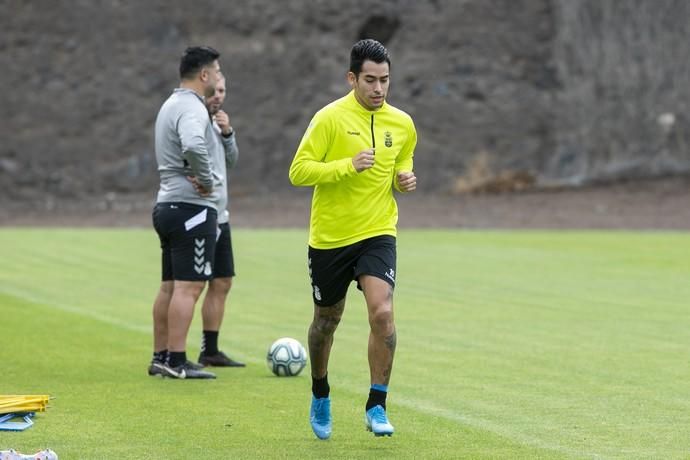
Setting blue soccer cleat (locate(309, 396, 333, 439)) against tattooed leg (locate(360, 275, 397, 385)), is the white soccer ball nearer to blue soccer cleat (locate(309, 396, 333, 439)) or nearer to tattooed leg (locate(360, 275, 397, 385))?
blue soccer cleat (locate(309, 396, 333, 439))

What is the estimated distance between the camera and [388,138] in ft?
27.3

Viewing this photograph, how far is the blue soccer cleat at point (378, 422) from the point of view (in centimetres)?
775

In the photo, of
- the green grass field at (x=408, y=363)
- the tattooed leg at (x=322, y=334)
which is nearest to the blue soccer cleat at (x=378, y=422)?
the green grass field at (x=408, y=363)

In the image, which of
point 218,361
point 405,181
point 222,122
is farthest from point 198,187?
point 405,181

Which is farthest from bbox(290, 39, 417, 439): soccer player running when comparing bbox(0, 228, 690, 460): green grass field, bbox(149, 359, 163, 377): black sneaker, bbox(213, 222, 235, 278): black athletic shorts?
bbox(213, 222, 235, 278): black athletic shorts

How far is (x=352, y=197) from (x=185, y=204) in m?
2.65

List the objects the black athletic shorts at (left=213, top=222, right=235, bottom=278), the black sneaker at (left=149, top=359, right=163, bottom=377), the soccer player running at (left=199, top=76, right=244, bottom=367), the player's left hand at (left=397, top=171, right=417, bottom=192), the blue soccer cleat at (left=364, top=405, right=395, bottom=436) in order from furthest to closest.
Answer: the black athletic shorts at (left=213, top=222, right=235, bottom=278) < the soccer player running at (left=199, top=76, right=244, bottom=367) < the black sneaker at (left=149, top=359, right=163, bottom=377) < the player's left hand at (left=397, top=171, right=417, bottom=192) < the blue soccer cleat at (left=364, top=405, right=395, bottom=436)

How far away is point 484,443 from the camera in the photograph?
7.91 metres

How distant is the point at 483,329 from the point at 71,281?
6.86 m

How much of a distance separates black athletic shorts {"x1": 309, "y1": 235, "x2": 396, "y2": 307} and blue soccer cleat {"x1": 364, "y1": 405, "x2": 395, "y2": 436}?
72cm

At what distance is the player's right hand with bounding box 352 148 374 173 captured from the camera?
7.92 meters

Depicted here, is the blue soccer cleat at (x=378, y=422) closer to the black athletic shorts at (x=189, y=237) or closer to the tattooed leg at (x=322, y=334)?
the tattooed leg at (x=322, y=334)

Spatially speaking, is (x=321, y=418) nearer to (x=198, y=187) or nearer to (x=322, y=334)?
(x=322, y=334)

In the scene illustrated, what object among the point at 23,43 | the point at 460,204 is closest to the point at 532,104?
the point at 460,204
